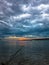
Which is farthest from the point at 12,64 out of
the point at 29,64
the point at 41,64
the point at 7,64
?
the point at 41,64

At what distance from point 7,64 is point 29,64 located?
541 centimetres

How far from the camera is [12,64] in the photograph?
40.1 metres

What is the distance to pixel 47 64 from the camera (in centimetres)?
3881

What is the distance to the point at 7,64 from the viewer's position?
1566 inches

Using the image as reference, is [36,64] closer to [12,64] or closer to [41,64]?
[41,64]

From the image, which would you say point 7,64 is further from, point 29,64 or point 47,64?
point 47,64

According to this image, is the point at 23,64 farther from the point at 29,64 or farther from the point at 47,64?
the point at 47,64

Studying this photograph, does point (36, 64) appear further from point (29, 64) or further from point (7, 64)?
point (7, 64)

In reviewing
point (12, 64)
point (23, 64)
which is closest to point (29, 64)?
point (23, 64)

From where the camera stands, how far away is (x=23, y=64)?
3919 cm

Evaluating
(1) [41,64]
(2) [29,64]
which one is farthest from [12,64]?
(1) [41,64]

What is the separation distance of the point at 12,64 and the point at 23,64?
2.90 metres

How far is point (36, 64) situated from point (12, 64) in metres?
5.99

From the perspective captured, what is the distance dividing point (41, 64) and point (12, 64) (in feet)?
23.6
